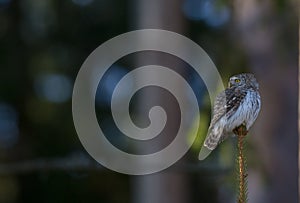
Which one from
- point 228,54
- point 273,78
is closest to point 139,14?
point 228,54

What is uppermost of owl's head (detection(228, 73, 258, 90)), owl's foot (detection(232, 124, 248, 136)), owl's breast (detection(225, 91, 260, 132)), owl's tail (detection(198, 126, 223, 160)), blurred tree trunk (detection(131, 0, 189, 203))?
blurred tree trunk (detection(131, 0, 189, 203))

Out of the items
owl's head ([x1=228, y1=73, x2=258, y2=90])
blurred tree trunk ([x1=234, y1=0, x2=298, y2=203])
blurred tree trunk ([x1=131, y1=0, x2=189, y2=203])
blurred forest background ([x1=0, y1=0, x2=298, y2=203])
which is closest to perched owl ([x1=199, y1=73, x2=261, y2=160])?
owl's head ([x1=228, y1=73, x2=258, y2=90])

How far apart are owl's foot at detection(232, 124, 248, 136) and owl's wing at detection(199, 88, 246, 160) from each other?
0.04 metres

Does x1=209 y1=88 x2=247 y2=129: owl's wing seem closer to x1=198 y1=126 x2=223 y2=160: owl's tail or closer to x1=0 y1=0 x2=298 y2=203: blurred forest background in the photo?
x1=198 y1=126 x2=223 y2=160: owl's tail

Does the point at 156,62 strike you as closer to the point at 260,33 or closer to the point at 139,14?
the point at 139,14

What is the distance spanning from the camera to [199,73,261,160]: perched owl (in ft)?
5.76

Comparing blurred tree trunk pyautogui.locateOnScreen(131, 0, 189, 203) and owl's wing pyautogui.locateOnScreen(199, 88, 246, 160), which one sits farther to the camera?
blurred tree trunk pyautogui.locateOnScreen(131, 0, 189, 203)

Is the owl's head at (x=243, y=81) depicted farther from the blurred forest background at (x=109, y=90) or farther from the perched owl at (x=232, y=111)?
the blurred forest background at (x=109, y=90)

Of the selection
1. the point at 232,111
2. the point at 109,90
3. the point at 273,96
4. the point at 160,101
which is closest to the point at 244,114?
the point at 232,111

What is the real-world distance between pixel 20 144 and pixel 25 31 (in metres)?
1.22

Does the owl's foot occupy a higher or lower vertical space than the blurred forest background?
lower

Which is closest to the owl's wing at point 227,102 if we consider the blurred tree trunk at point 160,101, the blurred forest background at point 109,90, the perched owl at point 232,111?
the perched owl at point 232,111

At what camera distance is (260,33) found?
19.9 ft

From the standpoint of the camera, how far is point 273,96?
602cm
